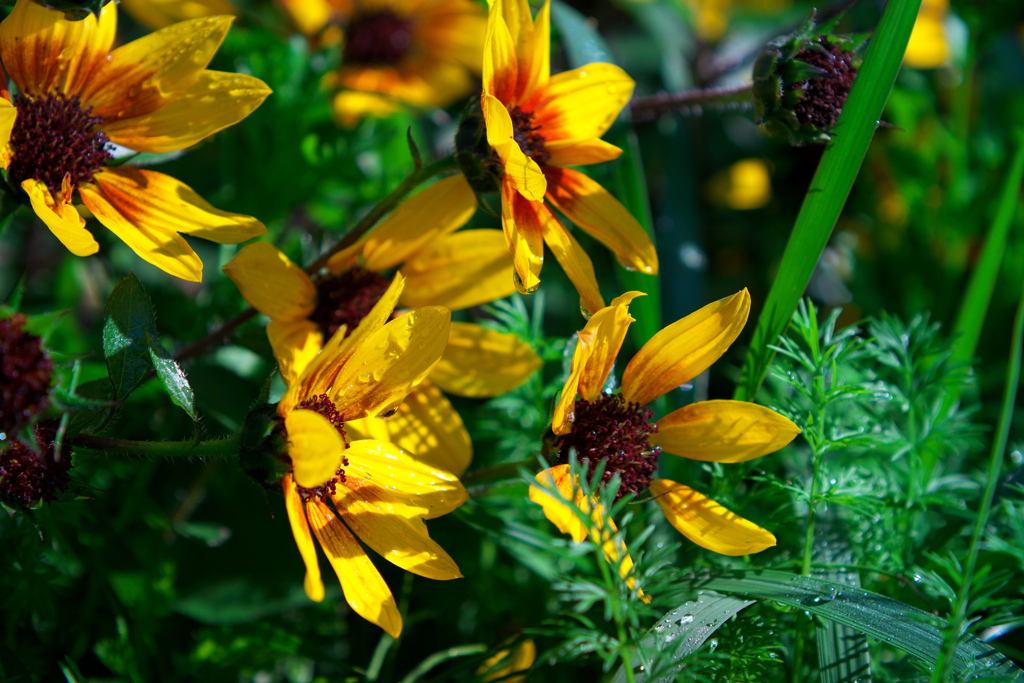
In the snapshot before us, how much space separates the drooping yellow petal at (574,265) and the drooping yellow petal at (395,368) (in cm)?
11

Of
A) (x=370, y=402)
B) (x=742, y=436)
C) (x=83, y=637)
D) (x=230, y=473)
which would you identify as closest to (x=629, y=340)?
(x=742, y=436)

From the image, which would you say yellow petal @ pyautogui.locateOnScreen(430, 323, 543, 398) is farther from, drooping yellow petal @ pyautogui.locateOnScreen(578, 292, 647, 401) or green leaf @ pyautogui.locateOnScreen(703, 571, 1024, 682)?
green leaf @ pyautogui.locateOnScreen(703, 571, 1024, 682)

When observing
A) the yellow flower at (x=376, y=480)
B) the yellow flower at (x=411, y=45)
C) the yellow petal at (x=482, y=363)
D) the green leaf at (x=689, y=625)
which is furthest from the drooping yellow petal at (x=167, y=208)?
the yellow flower at (x=411, y=45)

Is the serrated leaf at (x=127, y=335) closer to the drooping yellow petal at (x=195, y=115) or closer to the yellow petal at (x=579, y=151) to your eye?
the drooping yellow petal at (x=195, y=115)

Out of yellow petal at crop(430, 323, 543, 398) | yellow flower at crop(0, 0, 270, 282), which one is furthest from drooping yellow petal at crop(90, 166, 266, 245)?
yellow petal at crop(430, 323, 543, 398)

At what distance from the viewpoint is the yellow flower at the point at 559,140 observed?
0.67m

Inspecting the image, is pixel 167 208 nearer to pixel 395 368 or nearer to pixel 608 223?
pixel 395 368

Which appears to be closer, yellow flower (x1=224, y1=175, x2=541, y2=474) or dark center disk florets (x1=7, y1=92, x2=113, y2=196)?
dark center disk florets (x1=7, y1=92, x2=113, y2=196)

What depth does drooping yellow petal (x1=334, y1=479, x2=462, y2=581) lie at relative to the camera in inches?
24.1

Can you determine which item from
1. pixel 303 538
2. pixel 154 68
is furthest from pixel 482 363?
pixel 154 68

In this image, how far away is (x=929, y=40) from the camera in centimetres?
145

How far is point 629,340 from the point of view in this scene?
0.94 metres

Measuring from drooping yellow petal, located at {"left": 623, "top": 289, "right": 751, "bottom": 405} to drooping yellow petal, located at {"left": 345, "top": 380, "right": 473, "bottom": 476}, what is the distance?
183mm

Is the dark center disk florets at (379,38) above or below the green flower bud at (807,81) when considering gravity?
below
